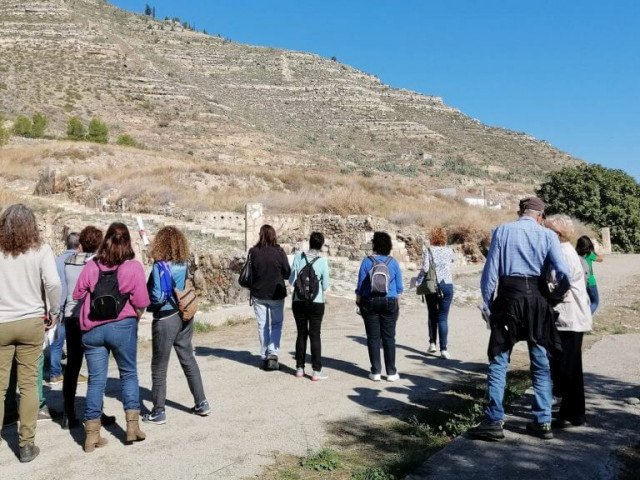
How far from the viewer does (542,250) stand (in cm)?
433

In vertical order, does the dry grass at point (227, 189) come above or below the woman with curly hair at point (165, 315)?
above

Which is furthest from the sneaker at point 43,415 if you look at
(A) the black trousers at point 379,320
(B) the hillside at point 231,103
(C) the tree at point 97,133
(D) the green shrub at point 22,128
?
(C) the tree at point 97,133

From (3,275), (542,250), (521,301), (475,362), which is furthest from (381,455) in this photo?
(475,362)

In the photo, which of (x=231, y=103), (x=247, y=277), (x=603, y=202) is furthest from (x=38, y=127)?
(x=247, y=277)

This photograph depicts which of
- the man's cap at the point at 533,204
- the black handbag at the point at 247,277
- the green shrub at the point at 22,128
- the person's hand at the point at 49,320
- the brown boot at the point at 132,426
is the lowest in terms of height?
the brown boot at the point at 132,426

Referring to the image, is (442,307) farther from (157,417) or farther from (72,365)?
(72,365)

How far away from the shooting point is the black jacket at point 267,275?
269 inches

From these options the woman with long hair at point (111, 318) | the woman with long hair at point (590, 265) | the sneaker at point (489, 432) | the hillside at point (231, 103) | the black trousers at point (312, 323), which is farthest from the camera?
the hillside at point (231, 103)

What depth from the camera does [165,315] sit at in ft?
16.4

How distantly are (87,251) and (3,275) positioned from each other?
44.9 inches

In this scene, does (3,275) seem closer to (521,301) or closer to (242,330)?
(521,301)

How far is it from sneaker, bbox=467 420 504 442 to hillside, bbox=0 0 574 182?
41.3 metres

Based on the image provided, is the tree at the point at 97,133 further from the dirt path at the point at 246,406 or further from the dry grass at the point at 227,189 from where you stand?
the dirt path at the point at 246,406

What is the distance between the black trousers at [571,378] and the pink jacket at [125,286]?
11.1 feet
